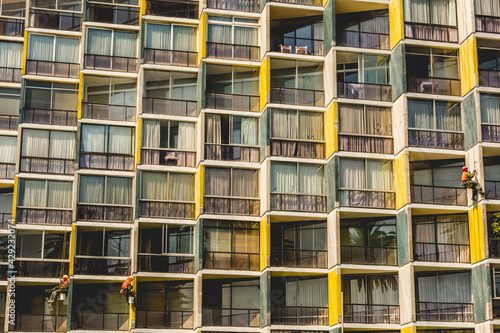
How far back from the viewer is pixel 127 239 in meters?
50.5

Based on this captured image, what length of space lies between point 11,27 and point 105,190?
40.0 ft

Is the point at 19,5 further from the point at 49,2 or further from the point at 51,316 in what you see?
the point at 51,316

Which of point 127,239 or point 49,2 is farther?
point 49,2

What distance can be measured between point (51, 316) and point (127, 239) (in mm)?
5584

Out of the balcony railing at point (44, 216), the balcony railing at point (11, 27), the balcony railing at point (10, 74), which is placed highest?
the balcony railing at point (11, 27)

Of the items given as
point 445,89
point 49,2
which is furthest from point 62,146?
point 445,89

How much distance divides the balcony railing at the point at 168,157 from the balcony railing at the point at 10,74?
9.40 metres

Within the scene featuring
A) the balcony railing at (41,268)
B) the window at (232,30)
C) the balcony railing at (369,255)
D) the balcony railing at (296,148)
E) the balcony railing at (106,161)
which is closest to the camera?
the balcony railing at (369,255)

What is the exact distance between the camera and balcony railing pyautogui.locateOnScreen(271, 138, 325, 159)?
50.8 m

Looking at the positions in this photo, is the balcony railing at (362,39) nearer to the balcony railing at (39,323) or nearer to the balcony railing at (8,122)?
the balcony railing at (8,122)

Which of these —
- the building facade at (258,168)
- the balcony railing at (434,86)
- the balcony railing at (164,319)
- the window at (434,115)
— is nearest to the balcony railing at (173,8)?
→ the building facade at (258,168)

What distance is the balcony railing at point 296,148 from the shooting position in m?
50.8

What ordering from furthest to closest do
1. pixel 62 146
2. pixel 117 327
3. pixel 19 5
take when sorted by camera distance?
pixel 19 5
pixel 62 146
pixel 117 327

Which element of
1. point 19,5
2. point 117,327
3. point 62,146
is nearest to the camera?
point 117,327
